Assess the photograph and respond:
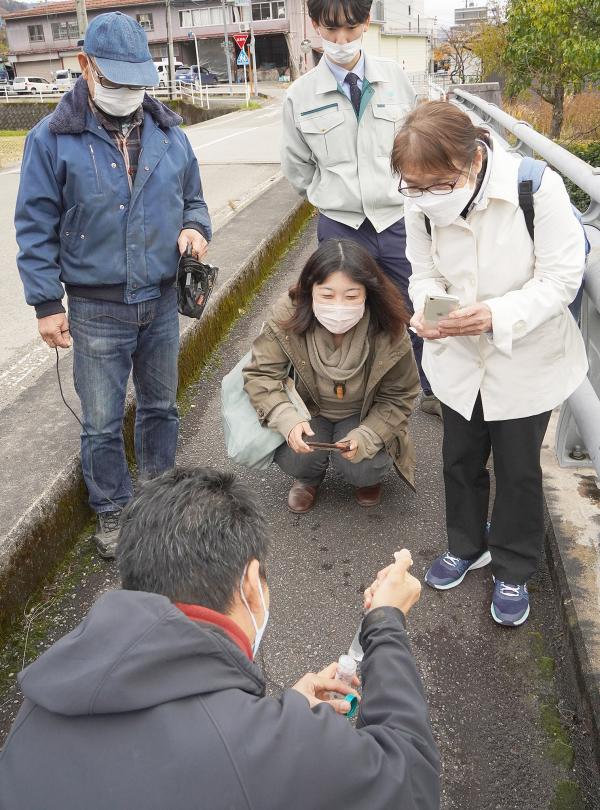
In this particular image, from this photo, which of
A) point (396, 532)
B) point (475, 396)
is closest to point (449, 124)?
point (475, 396)

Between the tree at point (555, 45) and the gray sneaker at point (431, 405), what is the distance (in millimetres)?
9527

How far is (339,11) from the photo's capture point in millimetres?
3104

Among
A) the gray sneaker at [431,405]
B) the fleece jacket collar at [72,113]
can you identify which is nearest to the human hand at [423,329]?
the fleece jacket collar at [72,113]

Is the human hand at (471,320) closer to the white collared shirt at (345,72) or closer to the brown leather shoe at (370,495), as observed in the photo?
the brown leather shoe at (370,495)

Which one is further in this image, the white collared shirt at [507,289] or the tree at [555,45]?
the tree at [555,45]

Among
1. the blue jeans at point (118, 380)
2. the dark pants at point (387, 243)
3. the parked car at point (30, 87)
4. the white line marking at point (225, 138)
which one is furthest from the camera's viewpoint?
the parked car at point (30, 87)

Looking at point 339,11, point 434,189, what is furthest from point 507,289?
point 339,11

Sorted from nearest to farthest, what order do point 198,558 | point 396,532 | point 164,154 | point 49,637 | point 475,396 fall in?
point 198,558 < point 475,396 < point 49,637 < point 164,154 < point 396,532

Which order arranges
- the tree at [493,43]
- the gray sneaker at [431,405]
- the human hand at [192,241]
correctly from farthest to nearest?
the tree at [493,43] → the gray sneaker at [431,405] → the human hand at [192,241]

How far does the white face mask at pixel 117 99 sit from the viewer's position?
2.47 meters

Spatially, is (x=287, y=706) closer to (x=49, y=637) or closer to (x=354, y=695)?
(x=354, y=695)

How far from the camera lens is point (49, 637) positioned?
2422 mm

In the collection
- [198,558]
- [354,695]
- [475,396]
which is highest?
[198,558]

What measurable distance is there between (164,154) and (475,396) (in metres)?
1.44
